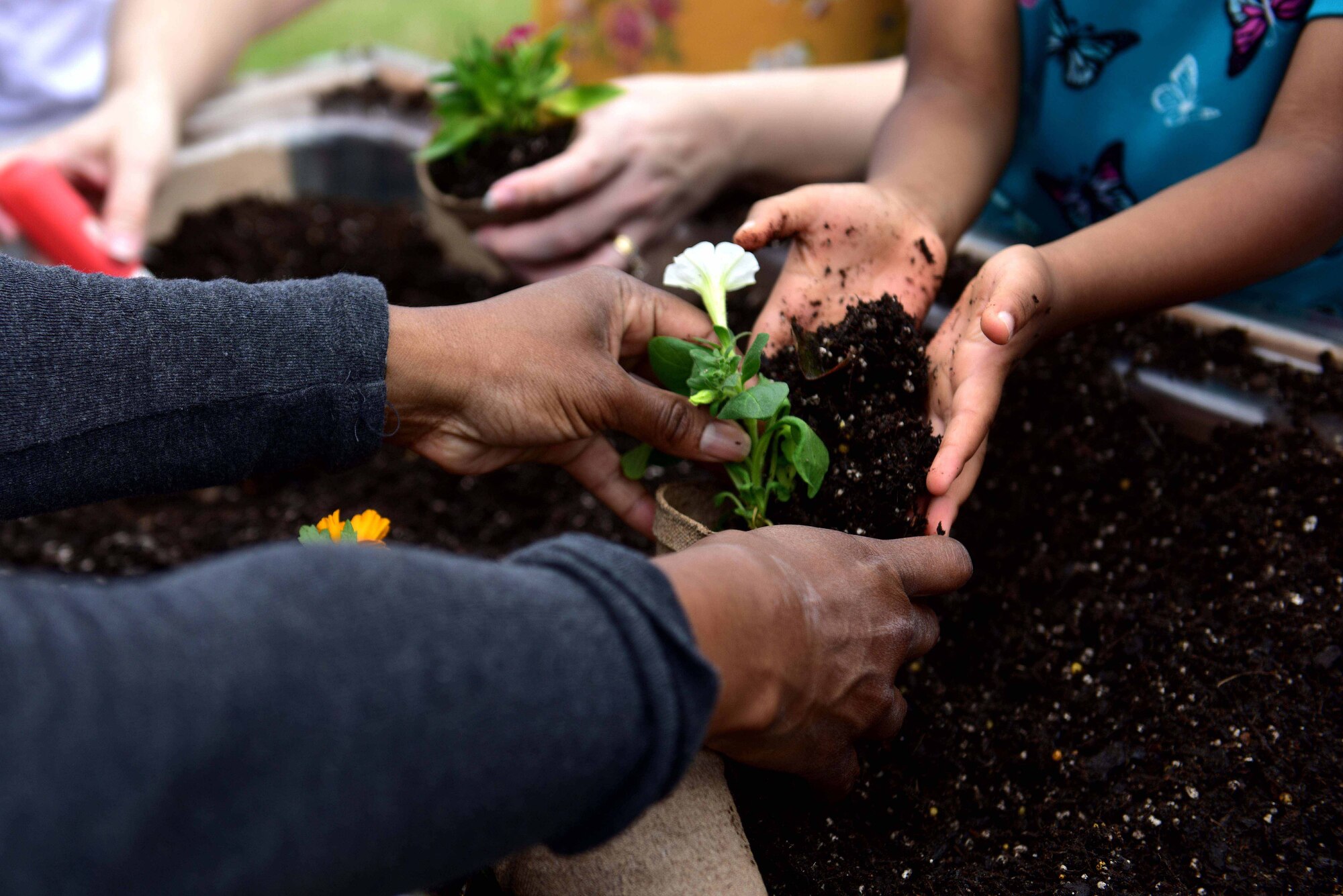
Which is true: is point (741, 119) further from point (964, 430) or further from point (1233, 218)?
point (964, 430)

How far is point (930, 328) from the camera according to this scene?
1521 mm

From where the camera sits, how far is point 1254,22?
4.17 ft

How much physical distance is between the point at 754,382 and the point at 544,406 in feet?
0.86

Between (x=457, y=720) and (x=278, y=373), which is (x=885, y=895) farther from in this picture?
(x=278, y=373)

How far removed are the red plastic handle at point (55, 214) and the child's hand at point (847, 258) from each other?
1.38m

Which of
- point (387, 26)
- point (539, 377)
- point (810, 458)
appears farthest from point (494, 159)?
point (387, 26)

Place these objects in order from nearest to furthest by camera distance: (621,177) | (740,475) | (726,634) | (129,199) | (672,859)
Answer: (726,634) < (672,859) < (740,475) < (621,177) < (129,199)

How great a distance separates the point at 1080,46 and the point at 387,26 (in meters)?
3.58

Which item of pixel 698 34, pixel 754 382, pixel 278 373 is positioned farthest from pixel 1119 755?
pixel 698 34

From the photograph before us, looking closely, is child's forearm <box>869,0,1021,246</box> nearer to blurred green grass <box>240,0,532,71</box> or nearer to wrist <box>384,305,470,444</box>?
wrist <box>384,305,470,444</box>

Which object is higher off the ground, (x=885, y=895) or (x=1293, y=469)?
(x=1293, y=469)

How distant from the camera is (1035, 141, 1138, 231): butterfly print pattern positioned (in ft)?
5.02

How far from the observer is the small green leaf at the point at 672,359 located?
3.67ft

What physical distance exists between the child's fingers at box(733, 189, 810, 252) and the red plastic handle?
1.36m
